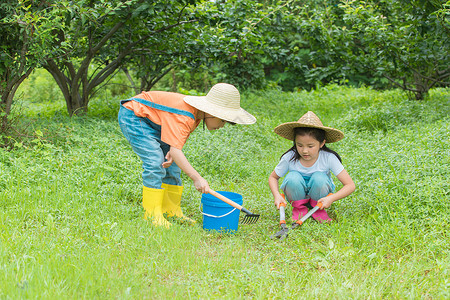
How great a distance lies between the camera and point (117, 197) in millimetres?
3766

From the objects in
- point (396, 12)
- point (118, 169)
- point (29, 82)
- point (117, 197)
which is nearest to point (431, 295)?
point (117, 197)

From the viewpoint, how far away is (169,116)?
322 cm

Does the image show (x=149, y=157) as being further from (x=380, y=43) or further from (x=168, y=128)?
(x=380, y=43)

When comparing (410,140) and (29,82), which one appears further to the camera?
(29,82)

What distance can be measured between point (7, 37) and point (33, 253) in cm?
320

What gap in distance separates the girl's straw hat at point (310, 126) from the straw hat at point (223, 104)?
467 millimetres

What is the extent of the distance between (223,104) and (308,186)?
42.5 inches

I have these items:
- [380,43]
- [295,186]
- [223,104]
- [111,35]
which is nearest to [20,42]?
[111,35]

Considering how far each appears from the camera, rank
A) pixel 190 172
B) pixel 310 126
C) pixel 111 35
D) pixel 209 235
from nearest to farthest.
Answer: pixel 190 172 → pixel 209 235 → pixel 310 126 → pixel 111 35

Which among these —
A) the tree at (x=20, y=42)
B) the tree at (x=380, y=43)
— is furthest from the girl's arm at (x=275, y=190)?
the tree at (x=380, y=43)

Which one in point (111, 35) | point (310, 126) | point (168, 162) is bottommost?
point (168, 162)

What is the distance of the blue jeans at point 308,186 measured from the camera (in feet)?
11.6

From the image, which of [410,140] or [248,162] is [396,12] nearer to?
[410,140]

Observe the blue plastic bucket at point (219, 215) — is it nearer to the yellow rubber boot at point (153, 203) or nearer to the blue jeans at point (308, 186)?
the yellow rubber boot at point (153, 203)
